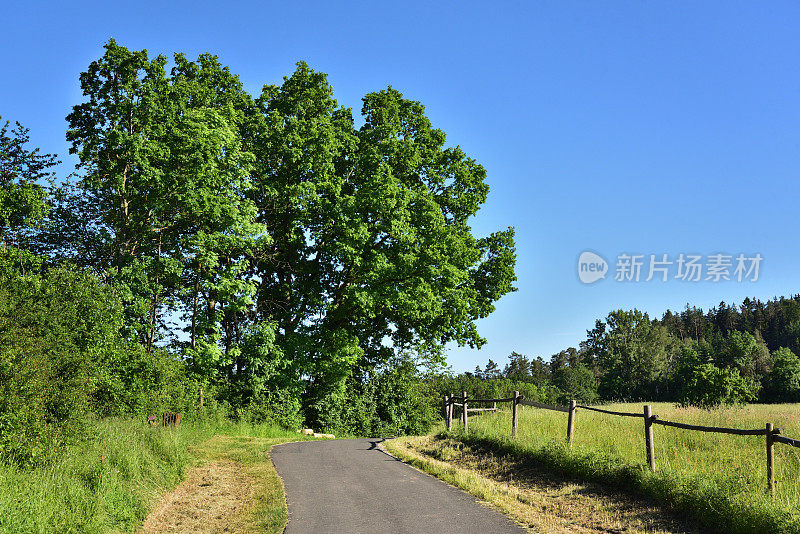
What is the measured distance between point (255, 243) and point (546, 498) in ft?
63.2

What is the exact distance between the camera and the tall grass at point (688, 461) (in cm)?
864

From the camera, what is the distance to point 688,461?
11.2 metres

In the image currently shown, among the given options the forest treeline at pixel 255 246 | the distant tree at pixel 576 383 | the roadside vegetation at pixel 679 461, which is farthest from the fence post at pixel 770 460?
the distant tree at pixel 576 383

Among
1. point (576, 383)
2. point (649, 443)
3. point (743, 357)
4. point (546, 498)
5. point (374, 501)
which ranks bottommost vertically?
point (576, 383)

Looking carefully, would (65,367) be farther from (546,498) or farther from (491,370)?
(491,370)

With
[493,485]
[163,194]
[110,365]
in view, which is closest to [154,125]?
[163,194]

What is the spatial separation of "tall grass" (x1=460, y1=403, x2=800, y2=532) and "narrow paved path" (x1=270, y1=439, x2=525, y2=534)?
2.86 meters

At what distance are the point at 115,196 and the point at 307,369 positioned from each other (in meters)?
11.9

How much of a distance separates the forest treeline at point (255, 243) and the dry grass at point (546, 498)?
1127 cm

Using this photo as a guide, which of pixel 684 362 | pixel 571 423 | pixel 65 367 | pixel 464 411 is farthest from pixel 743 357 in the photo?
pixel 65 367

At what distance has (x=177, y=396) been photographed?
70.7 feet

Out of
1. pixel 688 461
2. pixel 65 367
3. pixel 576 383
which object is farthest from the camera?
pixel 576 383

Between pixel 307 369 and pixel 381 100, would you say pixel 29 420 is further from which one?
pixel 381 100

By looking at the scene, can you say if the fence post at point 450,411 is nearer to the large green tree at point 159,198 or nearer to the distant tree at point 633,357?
the large green tree at point 159,198
